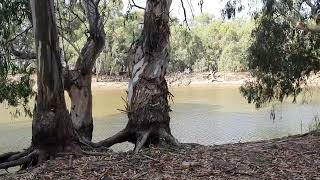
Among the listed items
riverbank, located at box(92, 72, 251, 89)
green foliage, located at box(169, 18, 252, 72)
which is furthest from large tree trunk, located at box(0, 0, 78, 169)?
green foliage, located at box(169, 18, 252, 72)

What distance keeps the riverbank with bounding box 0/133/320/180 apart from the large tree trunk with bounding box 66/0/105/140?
290 cm

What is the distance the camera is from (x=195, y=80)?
38.6 meters

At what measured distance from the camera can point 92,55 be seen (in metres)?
7.18

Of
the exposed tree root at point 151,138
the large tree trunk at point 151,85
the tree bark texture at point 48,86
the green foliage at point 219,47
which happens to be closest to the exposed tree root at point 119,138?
the large tree trunk at point 151,85

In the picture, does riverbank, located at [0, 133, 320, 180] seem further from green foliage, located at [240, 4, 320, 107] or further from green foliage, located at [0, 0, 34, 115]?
green foliage, located at [240, 4, 320, 107]

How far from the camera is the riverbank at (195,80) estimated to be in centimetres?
3500

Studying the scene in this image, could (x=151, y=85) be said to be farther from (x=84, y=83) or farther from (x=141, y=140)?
(x=84, y=83)

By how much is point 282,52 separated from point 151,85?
5922mm

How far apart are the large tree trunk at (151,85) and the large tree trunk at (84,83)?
6.37 ft

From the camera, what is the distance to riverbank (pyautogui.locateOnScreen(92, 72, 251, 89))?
35000 mm

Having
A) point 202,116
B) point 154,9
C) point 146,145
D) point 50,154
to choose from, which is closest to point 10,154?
point 50,154

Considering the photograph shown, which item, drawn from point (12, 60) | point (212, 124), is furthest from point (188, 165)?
point (212, 124)

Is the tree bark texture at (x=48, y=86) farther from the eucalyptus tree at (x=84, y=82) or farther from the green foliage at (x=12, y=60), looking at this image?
the eucalyptus tree at (x=84, y=82)

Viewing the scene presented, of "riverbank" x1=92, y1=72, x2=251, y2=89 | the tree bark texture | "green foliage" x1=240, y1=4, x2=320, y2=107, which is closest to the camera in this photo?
the tree bark texture
